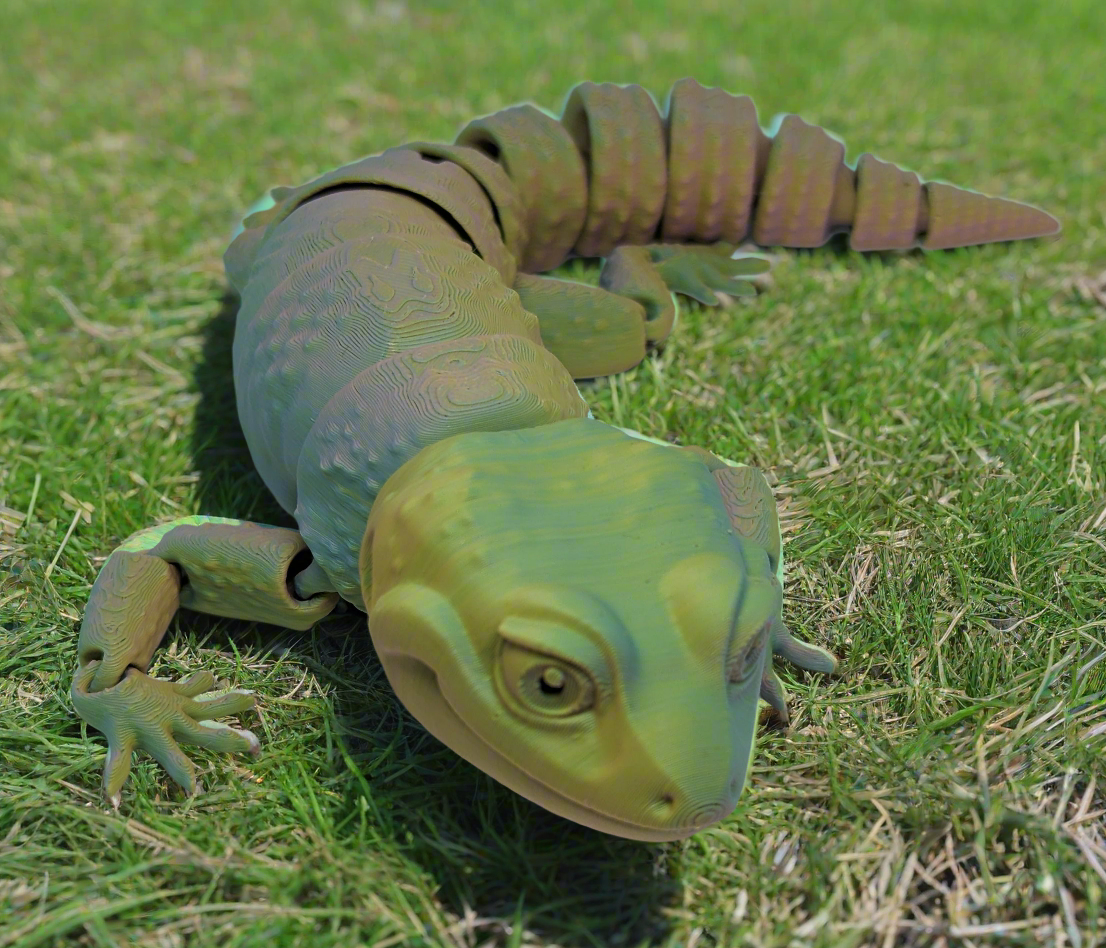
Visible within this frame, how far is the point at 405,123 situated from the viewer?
4.57m

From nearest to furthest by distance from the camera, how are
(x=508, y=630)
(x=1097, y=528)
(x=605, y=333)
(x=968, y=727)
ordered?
(x=508, y=630)
(x=968, y=727)
(x=1097, y=528)
(x=605, y=333)

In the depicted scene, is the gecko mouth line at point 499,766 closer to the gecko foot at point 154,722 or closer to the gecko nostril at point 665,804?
the gecko nostril at point 665,804

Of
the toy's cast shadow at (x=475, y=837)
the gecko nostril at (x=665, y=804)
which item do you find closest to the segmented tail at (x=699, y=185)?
the toy's cast shadow at (x=475, y=837)

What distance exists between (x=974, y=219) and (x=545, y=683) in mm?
2851

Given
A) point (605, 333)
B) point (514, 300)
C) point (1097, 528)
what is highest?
point (514, 300)

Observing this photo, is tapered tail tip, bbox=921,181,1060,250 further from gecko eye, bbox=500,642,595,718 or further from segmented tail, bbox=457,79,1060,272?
gecko eye, bbox=500,642,595,718

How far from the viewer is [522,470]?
1757 mm

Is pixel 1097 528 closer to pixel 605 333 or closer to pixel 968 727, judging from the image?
pixel 968 727

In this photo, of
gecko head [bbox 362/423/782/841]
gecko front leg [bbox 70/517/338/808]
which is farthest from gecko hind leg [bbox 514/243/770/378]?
gecko head [bbox 362/423/782/841]

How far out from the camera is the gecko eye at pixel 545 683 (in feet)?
4.91

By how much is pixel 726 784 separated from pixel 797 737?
603 millimetres

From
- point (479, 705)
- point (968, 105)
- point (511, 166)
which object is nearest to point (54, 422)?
point (511, 166)

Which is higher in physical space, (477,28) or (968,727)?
(477,28)

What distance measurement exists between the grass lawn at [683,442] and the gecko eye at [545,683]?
462 mm
